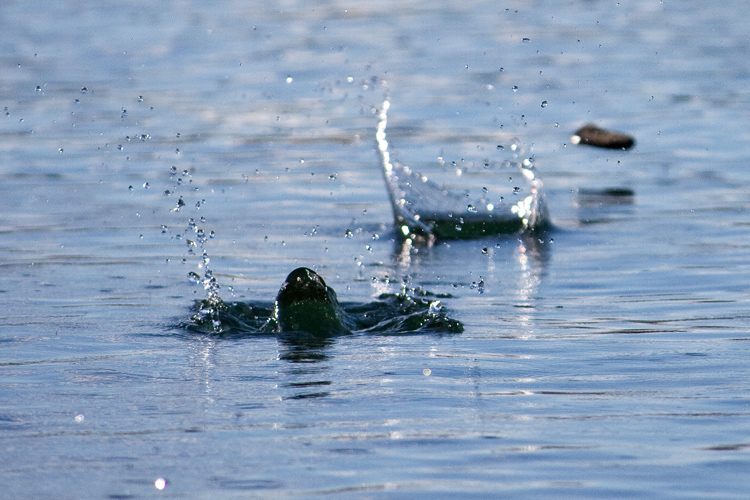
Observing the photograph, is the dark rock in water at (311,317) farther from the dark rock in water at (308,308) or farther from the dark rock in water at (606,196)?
the dark rock in water at (606,196)

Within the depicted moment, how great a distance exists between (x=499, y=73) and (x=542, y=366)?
1342 cm

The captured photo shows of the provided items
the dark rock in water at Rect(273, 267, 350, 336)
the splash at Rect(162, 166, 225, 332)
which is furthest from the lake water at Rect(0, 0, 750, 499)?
the dark rock in water at Rect(273, 267, 350, 336)

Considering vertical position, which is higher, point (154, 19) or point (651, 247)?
point (154, 19)

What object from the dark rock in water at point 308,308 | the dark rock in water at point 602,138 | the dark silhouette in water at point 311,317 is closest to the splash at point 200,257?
the dark silhouette in water at point 311,317

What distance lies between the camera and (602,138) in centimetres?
1417

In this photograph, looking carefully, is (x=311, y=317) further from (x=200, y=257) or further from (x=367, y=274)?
(x=200, y=257)

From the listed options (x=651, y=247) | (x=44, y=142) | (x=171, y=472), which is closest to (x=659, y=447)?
(x=171, y=472)

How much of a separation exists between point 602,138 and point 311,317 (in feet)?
25.6

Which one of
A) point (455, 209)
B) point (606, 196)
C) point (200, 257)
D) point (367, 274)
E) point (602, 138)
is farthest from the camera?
point (602, 138)

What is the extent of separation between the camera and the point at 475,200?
37.3 feet

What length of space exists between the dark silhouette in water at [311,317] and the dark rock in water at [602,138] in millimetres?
6966

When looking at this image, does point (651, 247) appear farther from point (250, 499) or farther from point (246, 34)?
point (246, 34)

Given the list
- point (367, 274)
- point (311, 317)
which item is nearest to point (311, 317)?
point (311, 317)

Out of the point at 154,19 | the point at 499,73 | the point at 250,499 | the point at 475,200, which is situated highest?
the point at 154,19
